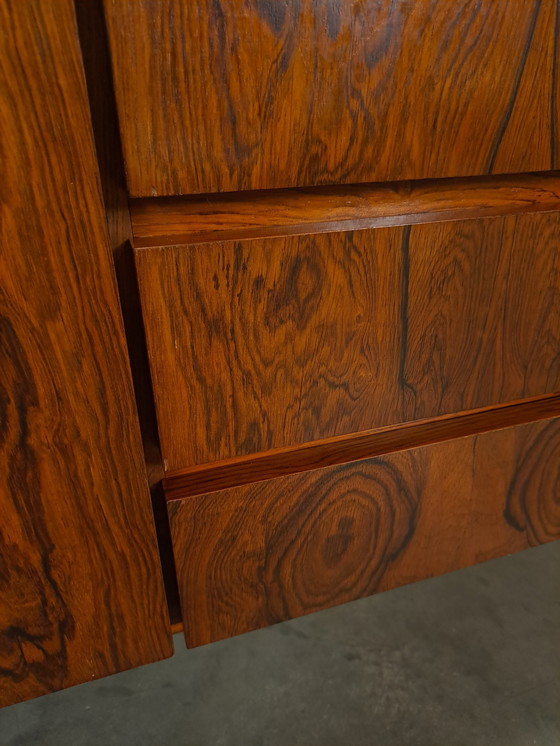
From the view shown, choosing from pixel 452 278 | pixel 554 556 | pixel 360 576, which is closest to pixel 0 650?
pixel 360 576

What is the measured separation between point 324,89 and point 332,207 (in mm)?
56

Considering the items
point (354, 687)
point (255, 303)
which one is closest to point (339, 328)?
point (255, 303)

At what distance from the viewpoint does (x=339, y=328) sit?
1.01 feet

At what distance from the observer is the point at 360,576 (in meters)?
0.39

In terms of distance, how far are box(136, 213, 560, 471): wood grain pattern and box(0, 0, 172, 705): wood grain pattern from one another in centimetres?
3

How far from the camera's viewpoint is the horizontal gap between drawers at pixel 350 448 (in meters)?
0.33

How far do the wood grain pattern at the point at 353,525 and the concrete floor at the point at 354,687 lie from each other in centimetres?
19

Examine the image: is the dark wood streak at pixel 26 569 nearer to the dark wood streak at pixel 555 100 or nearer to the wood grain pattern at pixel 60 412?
the wood grain pattern at pixel 60 412

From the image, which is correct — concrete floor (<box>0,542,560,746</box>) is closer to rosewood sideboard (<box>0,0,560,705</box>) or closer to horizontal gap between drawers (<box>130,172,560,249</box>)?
rosewood sideboard (<box>0,0,560,705</box>)

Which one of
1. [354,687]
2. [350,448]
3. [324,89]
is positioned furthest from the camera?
[354,687]

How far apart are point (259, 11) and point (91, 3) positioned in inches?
2.6

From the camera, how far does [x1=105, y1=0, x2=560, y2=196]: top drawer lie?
22 centimetres

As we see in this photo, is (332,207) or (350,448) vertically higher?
(332,207)

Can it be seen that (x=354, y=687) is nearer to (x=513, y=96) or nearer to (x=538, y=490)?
(x=538, y=490)
